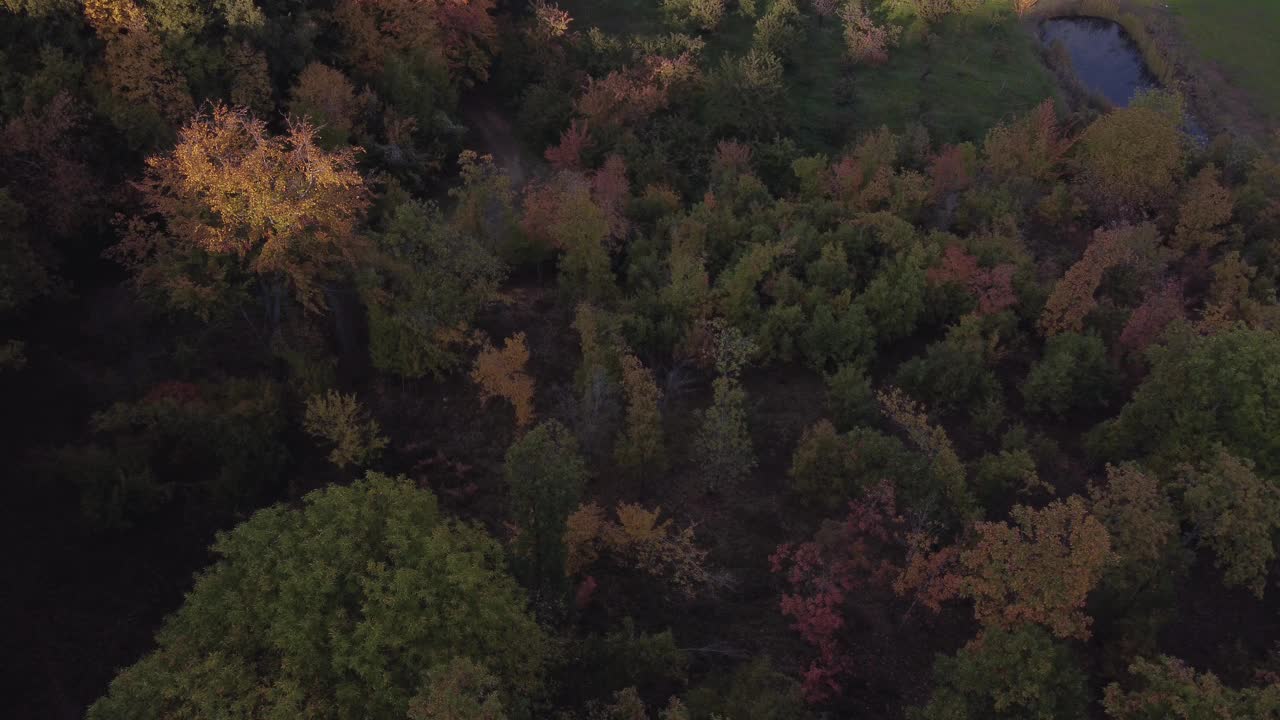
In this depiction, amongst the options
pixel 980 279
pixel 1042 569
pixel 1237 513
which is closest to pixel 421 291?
pixel 1042 569

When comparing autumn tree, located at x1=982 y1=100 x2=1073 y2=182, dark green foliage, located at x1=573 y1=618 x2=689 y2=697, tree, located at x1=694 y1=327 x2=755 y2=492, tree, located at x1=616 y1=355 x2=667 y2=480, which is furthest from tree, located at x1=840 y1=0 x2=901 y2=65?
dark green foliage, located at x1=573 y1=618 x2=689 y2=697

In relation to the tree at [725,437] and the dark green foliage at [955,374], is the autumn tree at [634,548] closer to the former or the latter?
the tree at [725,437]

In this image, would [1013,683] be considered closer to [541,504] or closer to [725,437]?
[725,437]

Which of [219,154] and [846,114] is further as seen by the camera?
[846,114]

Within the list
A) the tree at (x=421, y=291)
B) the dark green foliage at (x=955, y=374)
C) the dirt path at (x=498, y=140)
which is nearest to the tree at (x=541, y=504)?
the tree at (x=421, y=291)

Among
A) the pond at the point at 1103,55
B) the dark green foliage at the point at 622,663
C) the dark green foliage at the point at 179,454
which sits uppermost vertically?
the pond at the point at 1103,55

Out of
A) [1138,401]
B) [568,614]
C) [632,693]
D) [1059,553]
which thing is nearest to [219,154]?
[568,614]

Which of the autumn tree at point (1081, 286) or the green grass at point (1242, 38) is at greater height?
the green grass at point (1242, 38)

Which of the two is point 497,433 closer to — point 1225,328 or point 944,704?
point 944,704
